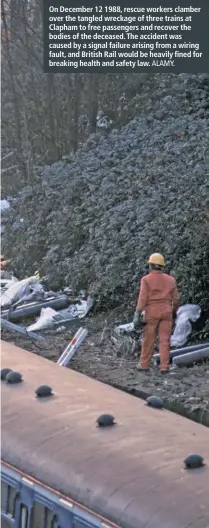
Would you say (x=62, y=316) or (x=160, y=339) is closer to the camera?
(x=160, y=339)

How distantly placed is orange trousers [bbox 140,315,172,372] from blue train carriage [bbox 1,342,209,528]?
18.6ft

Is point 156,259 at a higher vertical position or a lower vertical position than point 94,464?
lower

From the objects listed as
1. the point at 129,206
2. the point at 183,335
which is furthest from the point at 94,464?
the point at 129,206

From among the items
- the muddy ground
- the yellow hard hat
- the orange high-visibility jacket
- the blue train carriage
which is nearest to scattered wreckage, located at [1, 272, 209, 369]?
the muddy ground

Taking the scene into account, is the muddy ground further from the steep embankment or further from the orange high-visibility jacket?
the steep embankment

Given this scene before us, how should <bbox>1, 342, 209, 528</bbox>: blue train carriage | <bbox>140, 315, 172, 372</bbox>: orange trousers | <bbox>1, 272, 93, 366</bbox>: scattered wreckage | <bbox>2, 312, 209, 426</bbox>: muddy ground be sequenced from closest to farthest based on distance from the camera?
1. <bbox>1, 342, 209, 528</bbox>: blue train carriage
2. <bbox>2, 312, 209, 426</bbox>: muddy ground
3. <bbox>140, 315, 172, 372</bbox>: orange trousers
4. <bbox>1, 272, 93, 366</bbox>: scattered wreckage

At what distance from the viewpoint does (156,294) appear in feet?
40.8

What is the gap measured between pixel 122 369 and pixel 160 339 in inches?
22.6

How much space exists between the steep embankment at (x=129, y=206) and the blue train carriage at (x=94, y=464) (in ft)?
25.7

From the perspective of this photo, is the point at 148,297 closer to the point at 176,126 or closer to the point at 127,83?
the point at 176,126

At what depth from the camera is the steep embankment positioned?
14531 millimetres

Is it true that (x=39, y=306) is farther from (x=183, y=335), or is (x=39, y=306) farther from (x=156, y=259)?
(x=156, y=259)

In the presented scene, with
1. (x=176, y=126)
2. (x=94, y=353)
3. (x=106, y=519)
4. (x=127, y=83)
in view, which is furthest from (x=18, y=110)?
(x=106, y=519)

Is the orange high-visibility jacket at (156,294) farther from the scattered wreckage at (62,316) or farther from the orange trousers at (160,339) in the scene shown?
the scattered wreckage at (62,316)
